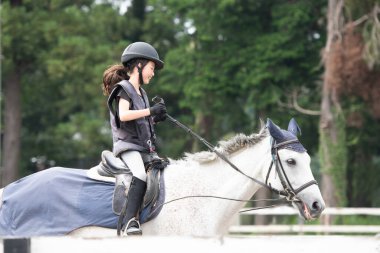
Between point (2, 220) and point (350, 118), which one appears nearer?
point (2, 220)

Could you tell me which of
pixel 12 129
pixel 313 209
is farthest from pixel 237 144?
pixel 12 129

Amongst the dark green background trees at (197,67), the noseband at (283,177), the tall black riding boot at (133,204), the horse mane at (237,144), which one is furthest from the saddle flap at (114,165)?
the dark green background trees at (197,67)

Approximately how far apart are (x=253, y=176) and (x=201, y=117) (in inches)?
903

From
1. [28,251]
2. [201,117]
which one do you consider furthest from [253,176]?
[201,117]

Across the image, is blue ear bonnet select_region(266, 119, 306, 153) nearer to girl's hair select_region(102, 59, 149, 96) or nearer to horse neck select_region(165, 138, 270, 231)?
horse neck select_region(165, 138, 270, 231)

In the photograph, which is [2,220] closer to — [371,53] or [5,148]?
[371,53]

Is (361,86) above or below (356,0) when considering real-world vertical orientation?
below

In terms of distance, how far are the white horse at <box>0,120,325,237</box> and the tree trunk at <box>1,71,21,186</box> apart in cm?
2356

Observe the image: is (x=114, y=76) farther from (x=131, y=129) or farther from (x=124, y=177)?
(x=124, y=177)

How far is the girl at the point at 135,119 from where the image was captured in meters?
7.61

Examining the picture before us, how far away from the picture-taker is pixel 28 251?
15.4 ft

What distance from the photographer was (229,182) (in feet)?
26.3

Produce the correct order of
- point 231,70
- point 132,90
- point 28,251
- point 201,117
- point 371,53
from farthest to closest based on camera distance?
point 201,117, point 231,70, point 371,53, point 132,90, point 28,251

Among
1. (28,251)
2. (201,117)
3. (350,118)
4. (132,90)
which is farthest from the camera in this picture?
(201,117)
